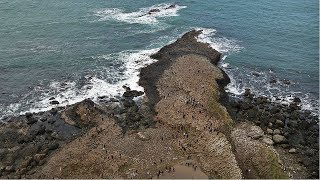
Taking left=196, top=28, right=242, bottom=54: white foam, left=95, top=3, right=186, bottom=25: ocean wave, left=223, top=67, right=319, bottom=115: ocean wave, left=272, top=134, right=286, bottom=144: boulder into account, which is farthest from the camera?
left=95, top=3, right=186, bottom=25: ocean wave

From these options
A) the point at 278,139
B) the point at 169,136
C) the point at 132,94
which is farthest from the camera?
the point at 132,94

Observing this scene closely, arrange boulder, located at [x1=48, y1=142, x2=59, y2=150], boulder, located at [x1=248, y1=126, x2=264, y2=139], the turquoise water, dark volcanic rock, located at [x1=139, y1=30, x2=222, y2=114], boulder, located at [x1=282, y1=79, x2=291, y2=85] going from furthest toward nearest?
boulder, located at [x1=282, y1=79, x2=291, y2=85], the turquoise water, dark volcanic rock, located at [x1=139, y1=30, x2=222, y2=114], boulder, located at [x1=248, y1=126, x2=264, y2=139], boulder, located at [x1=48, y1=142, x2=59, y2=150]

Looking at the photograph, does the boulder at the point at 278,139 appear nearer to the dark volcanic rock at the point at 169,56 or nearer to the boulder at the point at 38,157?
the dark volcanic rock at the point at 169,56

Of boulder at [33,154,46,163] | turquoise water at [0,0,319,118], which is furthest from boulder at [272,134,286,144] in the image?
boulder at [33,154,46,163]

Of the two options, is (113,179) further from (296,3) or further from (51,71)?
(296,3)

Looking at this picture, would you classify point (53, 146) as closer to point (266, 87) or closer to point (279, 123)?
point (279, 123)

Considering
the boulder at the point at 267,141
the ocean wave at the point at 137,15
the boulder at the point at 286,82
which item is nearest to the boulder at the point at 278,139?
the boulder at the point at 267,141

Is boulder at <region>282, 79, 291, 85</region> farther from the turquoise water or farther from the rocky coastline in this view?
the rocky coastline

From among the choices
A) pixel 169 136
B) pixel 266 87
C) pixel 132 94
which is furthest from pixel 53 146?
pixel 266 87
